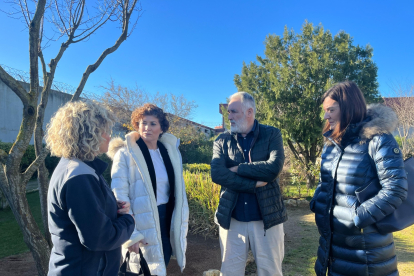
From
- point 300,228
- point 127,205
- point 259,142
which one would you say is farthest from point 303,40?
point 127,205

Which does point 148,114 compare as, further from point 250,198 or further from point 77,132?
point 250,198

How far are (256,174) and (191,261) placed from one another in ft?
6.94

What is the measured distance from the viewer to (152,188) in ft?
7.45

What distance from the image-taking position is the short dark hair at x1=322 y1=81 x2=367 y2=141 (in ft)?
6.48

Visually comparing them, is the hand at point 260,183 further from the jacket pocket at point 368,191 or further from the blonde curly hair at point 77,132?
the blonde curly hair at point 77,132

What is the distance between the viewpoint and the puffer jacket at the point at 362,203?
1.65 metres

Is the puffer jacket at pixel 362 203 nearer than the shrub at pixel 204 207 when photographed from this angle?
Yes

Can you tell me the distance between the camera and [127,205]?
166cm

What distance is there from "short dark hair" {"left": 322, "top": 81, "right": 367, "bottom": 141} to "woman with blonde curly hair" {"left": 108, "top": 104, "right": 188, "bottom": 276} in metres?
1.52

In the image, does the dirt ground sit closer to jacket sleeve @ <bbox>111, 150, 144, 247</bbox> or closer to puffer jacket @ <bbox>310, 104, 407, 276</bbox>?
jacket sleeve @ <bbox>111, 150, 144, 247</bbox>

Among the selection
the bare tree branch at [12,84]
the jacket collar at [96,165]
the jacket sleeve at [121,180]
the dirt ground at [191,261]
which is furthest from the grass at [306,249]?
the bare tree branch at [12,84]

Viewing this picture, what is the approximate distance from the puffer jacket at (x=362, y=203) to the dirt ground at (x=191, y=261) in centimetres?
195

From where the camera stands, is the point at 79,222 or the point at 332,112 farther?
the point at 332,112

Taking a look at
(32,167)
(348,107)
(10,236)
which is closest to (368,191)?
(348,107)
